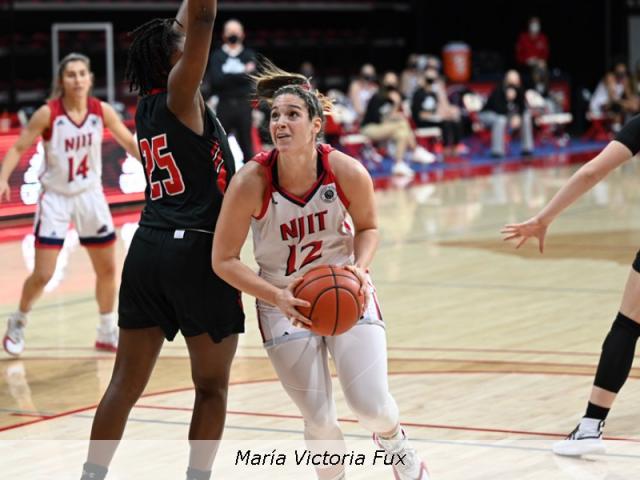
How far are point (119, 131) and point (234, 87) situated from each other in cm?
749

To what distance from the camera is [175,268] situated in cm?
439

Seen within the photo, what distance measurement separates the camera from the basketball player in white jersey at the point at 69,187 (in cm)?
746

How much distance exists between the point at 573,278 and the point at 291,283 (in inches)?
227

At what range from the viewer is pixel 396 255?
11.0 m

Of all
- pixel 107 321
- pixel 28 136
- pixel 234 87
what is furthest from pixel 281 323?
pixel 234 87

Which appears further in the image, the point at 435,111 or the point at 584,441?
the point at 435,111

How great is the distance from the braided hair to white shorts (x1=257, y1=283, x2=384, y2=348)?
864 mm

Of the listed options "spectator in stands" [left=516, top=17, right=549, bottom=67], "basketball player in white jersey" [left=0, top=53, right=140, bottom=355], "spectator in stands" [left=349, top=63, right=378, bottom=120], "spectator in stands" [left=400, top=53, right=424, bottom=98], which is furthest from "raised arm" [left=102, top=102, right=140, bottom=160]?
"spectator in stands" [left=516, top=17, right=549, bottom=67]

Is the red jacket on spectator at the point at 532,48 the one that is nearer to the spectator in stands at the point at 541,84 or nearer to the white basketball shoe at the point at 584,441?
the spectator in stands at the point at 541,84

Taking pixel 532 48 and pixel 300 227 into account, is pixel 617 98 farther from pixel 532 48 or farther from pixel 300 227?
pixel 300 227

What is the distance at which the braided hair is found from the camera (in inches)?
177

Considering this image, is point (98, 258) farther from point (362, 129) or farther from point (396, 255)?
point (362, 129)

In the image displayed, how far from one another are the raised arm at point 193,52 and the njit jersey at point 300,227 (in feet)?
1.08

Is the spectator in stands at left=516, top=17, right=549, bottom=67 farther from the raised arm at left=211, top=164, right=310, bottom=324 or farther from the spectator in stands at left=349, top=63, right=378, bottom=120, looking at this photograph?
the raised arm at left=211, top=164, right=310, bottom=324
